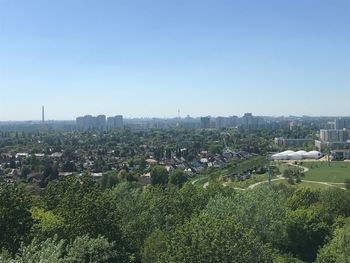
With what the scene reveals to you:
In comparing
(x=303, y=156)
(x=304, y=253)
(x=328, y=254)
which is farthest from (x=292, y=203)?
(x=303, y=156)

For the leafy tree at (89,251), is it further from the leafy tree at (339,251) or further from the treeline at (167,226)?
the leafy tree at (339,251)

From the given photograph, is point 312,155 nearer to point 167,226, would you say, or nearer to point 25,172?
point 25,172

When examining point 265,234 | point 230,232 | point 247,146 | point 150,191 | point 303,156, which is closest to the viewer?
point 230,232

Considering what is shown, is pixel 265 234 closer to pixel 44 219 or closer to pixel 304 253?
pixel 304 253

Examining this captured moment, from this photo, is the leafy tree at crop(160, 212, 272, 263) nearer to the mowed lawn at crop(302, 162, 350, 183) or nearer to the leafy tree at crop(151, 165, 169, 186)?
the leafy tree at crop(151, 165, 169, 186)

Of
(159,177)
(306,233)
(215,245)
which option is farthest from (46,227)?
(159,177)

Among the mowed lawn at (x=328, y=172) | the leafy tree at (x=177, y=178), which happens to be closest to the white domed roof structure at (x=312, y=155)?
the mowed lawn at (x=328, y=172)
